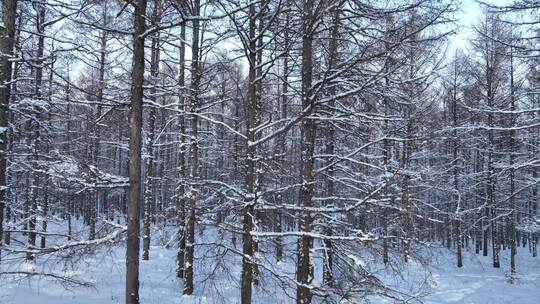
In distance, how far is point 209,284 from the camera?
14.1 meters

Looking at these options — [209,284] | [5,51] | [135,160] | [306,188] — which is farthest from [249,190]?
[209,284]

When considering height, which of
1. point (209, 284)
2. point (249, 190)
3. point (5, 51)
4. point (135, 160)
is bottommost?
point (209, 284)

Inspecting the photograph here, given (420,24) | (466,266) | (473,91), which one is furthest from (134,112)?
(466,266)

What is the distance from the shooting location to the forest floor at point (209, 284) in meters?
6.90

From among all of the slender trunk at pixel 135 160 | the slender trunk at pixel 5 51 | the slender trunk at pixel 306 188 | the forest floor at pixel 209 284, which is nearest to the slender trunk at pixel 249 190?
the forest floor at pixel 209 284

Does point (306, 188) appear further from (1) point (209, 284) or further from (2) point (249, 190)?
(1) point (209, 284)

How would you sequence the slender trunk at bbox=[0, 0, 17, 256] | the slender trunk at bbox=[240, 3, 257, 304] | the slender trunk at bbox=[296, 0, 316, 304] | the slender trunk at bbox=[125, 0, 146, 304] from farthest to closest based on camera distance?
1. the slender trunk at bbox=[0, 0, 17, 256]
2. the slender trunk at bbox=[296, 0, 316, 304]
3. the slender trunk at bbox=[240, 3, 257, 304]
4. the slender trunk at bbox=[125, 0, 146, 304]

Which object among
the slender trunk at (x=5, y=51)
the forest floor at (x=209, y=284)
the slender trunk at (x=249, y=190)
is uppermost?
the slender trunk at (x=5, y=51)

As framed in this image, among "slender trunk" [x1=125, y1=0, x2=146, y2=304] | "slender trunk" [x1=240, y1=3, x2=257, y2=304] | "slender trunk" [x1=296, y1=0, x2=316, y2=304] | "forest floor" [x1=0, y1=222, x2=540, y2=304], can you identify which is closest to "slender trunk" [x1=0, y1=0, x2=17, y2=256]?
"forest floor" [x1=0, y1=222, x2=540, y2=304]

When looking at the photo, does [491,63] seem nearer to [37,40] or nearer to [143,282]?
[143,282]

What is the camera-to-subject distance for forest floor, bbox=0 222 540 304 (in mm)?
6896

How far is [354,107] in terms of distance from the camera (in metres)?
→ 8.41

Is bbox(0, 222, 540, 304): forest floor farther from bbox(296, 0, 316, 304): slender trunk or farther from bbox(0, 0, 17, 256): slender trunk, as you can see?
bbox(0, 0, 17, 256): slender trunk

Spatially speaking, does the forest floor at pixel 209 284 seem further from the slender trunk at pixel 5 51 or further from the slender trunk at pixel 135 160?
the slender trunk at pixel 5 51
